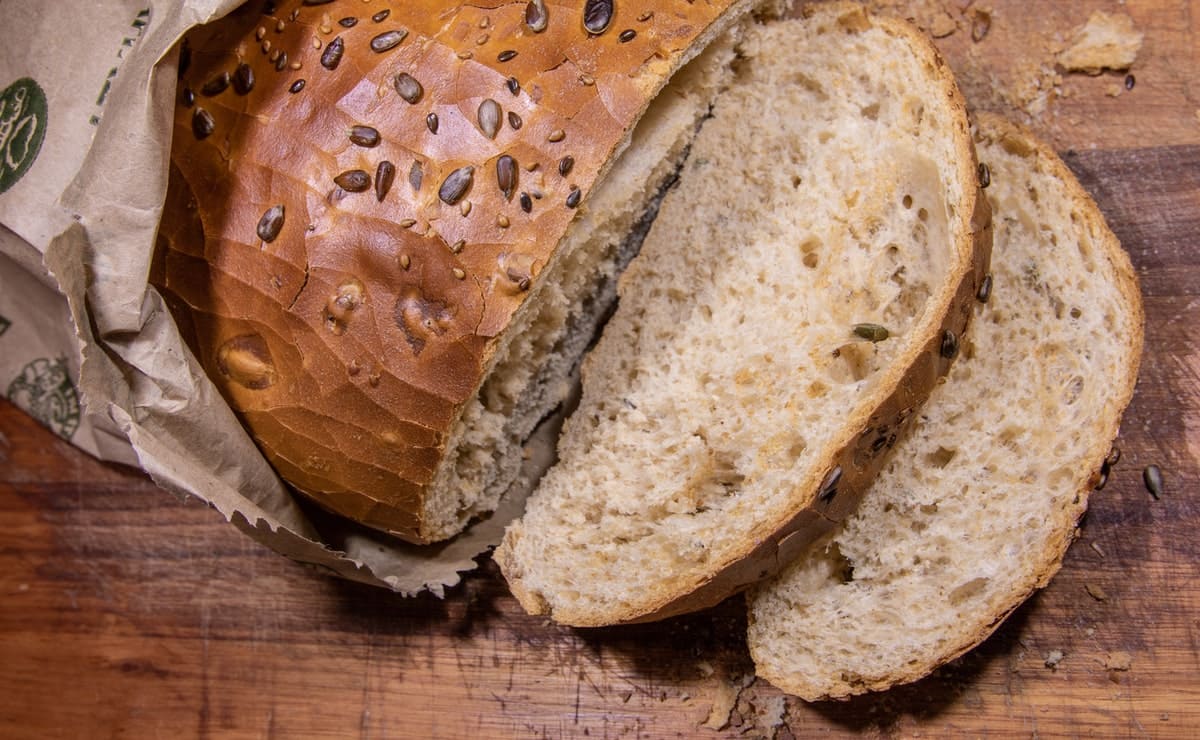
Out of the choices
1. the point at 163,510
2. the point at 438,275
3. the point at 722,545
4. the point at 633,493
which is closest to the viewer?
the point at 438,275

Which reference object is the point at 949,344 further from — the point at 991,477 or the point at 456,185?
the point at 456,185

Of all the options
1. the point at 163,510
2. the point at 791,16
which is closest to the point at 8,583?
the point at 163,510

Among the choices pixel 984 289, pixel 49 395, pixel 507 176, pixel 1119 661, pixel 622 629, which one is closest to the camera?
pixel 507 176

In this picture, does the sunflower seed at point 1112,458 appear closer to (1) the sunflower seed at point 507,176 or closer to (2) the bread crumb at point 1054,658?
(2) the bread crumb at point 1054,658

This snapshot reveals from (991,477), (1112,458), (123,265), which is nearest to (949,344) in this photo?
(991,477)

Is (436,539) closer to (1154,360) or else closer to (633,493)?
(633,493)

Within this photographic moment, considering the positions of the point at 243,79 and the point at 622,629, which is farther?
the point at 622,629
